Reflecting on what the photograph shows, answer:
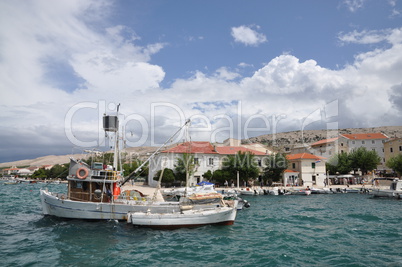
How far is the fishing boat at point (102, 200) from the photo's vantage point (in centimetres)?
2430

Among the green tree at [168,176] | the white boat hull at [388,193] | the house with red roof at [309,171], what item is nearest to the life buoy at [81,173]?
the green tree at [168,176]

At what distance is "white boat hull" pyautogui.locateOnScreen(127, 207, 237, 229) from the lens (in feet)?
70.5

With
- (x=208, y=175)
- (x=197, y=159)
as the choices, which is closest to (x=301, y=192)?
(x=208, y=175)

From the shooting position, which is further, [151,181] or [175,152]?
[151,181]

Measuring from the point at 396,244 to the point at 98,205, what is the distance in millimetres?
22352

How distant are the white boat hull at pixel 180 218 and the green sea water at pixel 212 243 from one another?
550 millimetres

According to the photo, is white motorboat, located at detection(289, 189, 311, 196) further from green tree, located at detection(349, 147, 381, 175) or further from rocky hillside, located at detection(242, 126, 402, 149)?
rocky hillside, located at detection(242, 126, 402, 149)

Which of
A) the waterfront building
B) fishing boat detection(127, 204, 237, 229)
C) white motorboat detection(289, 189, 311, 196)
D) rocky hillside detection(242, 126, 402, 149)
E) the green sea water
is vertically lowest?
white motorboat detection(289, 189, 311, 196)

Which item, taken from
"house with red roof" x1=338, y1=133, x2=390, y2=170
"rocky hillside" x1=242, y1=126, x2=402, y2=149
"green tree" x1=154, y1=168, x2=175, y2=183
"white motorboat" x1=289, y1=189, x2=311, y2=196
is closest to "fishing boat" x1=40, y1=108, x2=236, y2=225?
"green tree" x1=154, y1=168, x2=175, y2=183

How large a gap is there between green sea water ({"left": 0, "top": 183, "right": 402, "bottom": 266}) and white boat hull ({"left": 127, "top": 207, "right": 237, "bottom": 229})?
550 mm

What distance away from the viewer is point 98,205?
24.7m

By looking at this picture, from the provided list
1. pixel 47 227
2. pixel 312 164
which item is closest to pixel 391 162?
pixel 312 164

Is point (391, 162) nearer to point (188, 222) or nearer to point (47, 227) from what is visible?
point (188, 222)

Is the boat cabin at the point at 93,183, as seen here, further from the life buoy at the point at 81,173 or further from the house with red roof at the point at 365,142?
the house with red roof at the point at 365,142
